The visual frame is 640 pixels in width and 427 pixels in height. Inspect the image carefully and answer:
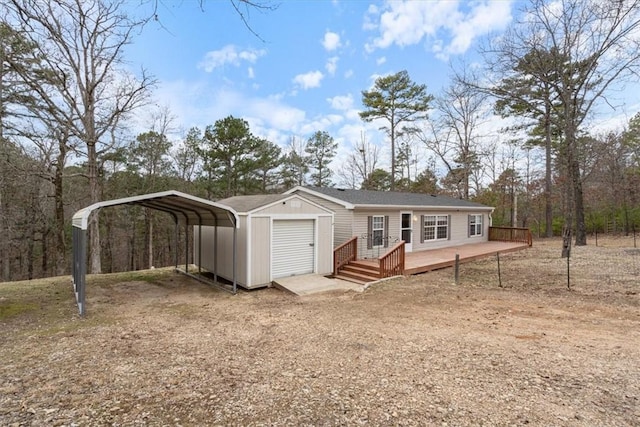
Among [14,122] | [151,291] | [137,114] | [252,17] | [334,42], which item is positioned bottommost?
[151,291]

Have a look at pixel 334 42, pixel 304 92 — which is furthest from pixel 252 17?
pixel 304 92

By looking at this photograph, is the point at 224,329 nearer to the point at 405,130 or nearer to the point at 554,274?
the point at 554,274

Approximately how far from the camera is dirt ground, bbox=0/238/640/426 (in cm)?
288

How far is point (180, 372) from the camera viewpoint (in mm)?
3684

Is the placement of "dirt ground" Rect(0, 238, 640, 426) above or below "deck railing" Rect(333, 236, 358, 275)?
below

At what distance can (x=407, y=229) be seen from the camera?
1337 cm

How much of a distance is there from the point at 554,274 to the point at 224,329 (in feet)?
30.2

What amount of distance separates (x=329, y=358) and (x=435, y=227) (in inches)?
471

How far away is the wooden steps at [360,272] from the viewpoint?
914cm

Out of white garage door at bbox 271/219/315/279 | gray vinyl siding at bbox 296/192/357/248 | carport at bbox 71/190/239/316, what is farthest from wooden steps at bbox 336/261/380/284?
carport at bbox 71/190/239/316

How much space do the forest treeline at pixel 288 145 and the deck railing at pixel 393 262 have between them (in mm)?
6952

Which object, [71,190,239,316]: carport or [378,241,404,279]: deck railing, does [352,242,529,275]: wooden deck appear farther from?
[71,190,239,316]: carport

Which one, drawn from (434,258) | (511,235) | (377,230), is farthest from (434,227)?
(511,235)

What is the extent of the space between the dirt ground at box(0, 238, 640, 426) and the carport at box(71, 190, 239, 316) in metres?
0.71
